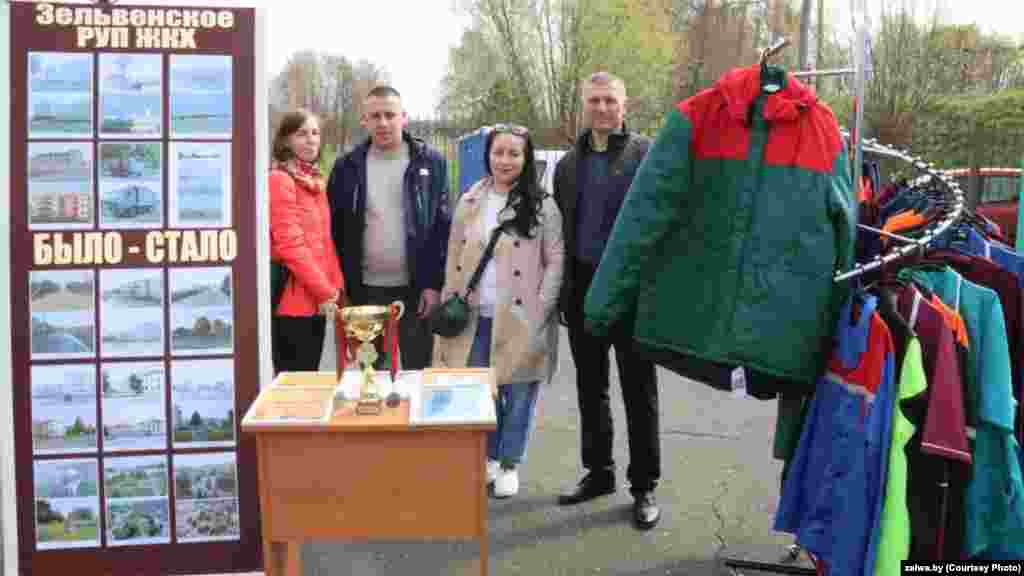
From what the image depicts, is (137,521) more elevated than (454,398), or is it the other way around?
(454,398)

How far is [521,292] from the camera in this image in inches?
155

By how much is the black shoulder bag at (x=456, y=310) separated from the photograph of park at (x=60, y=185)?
4.75ft

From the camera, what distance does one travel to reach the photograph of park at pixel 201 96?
308cm

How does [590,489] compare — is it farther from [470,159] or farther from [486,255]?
[470,159]

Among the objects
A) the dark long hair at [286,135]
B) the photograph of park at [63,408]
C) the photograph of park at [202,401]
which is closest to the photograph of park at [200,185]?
the photograph of park at [202,401]

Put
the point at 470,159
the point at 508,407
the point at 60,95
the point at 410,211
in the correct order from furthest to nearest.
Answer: the point at 470,159
the point at 508,407
the point at 410,211
the point at 60,95

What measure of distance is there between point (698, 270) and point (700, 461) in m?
2.19

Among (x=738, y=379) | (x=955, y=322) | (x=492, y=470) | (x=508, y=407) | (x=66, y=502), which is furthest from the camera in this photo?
(x=492, y=470)

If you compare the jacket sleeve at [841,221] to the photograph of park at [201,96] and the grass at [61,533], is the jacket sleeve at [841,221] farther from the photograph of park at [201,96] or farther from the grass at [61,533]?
the grass at [61,533]

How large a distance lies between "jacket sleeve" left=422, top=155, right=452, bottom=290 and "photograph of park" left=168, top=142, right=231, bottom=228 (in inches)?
45.9

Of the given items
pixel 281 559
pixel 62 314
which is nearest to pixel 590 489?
pixel 281 559

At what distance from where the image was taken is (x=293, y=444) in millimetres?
2686

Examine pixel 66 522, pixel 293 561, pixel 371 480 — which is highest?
pixel 371 480

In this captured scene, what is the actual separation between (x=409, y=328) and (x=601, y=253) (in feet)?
3.19
